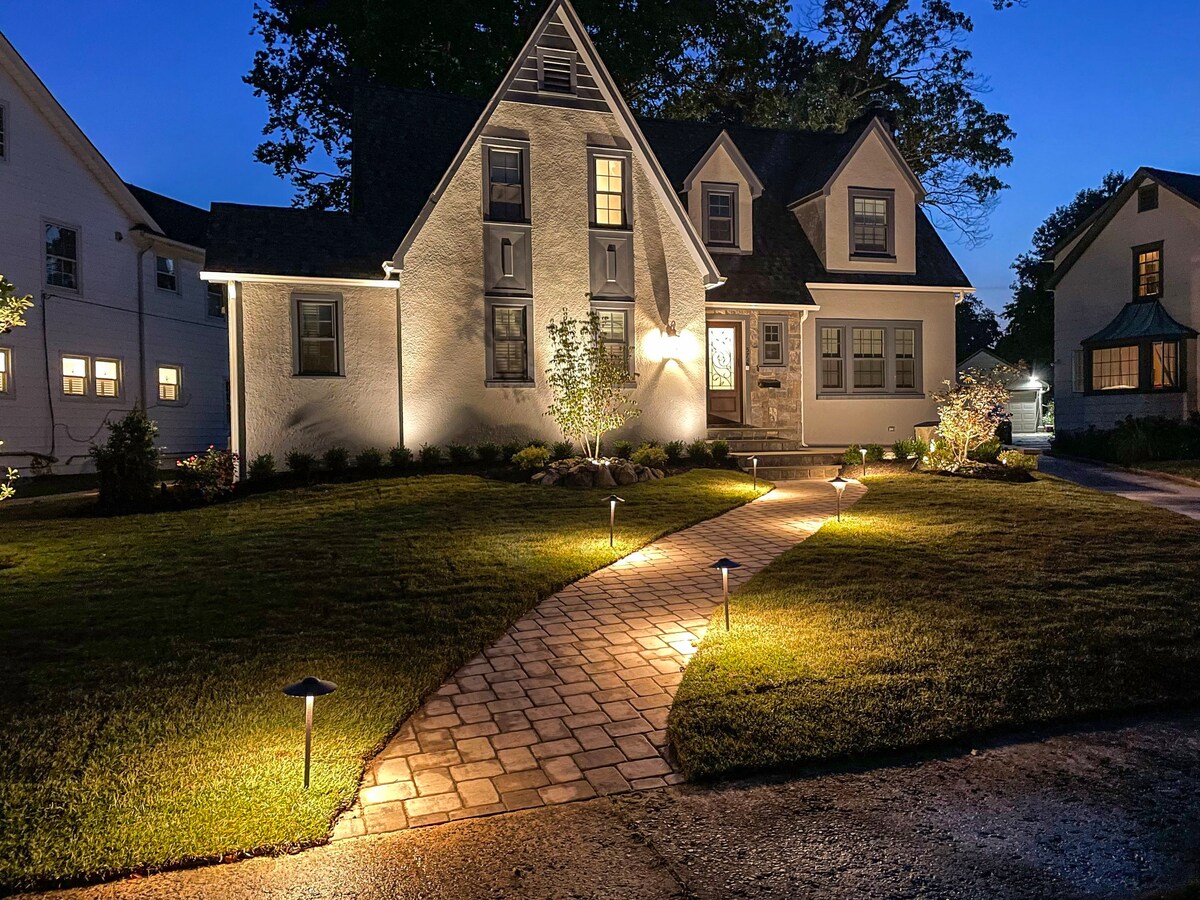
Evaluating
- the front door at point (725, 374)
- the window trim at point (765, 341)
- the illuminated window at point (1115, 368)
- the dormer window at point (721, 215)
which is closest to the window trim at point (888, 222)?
the window trim at point (765, 341)

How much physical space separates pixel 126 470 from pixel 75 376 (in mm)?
8804

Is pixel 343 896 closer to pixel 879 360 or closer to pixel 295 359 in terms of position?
pixel 295 359

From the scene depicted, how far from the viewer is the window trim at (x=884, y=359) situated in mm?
20016

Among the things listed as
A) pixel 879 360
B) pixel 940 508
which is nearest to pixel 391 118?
pixel 879 360

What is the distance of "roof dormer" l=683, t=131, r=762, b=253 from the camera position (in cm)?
1922

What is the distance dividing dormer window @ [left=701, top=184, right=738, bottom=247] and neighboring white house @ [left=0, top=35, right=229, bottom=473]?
14.1 meters

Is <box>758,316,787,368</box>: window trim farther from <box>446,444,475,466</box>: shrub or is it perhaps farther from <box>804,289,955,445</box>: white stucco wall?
<box>446,444,475,466</box>: shrub

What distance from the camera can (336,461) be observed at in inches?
614

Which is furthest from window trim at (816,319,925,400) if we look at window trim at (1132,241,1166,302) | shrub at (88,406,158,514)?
shrub at (88,406,158,514)

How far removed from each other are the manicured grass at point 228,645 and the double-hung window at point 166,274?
40.4 feet

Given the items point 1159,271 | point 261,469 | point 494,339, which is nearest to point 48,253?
point 261,469

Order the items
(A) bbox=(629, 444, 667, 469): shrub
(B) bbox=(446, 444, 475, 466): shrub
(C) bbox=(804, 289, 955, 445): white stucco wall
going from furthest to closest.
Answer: (C) bbox=(804, 289, 955, 445): white stucco wall
(B) bbox=(446, 444, 475, 466): shrub
(A) bbox=(629, 444, 667, 469): shrub

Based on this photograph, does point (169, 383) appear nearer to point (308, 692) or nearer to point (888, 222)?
point (888, 222)

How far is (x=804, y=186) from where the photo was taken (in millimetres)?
20828
